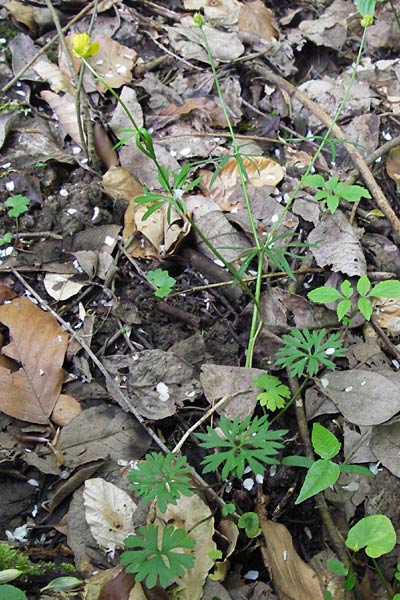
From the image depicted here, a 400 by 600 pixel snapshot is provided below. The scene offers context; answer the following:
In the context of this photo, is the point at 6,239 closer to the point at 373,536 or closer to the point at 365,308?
the point at 365,308

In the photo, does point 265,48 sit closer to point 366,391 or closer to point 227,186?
point 227,186

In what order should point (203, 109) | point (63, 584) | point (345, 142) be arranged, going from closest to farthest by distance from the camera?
point (63, 584), point (345, 142), point (203, 109)

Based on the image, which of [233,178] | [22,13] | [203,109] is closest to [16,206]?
[233,178]

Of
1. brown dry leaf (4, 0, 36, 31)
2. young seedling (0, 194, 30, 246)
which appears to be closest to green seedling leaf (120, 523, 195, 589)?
young seedling (0, 194, 30, 246)

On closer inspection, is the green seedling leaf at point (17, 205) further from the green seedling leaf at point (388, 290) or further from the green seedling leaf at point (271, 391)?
the green seedling leaf at point (388, 290)

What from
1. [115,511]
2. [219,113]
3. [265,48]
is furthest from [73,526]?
[265,48]

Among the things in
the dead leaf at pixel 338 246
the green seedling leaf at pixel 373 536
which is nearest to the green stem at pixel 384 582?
the green seedling leaf at pixel 373 536

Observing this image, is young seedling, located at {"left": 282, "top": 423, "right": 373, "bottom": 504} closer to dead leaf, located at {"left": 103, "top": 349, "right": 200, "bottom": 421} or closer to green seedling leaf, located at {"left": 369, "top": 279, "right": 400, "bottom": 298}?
dead leaf, located at {"left": 103, "top": 349, "right": 200, "bottom": 421}
